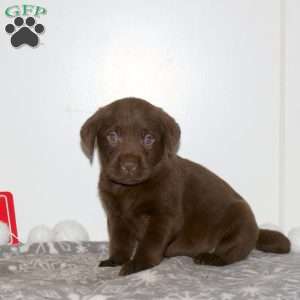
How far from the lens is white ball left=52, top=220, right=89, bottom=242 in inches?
143

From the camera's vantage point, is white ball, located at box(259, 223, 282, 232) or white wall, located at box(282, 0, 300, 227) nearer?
white ball, located at box(259, 223, 282, 232)

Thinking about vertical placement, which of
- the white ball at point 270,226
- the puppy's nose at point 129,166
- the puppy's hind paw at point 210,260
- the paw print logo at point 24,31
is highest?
the paw print logo at point 24,31

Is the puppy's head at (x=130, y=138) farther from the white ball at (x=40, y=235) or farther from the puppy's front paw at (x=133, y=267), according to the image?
the white ball at (x=40, y=235)

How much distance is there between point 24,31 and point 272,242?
1907 mm

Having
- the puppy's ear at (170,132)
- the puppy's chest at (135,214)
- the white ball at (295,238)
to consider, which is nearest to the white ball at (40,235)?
the puppy's chest at (135,214)

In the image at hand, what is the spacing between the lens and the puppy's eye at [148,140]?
9.61 ft

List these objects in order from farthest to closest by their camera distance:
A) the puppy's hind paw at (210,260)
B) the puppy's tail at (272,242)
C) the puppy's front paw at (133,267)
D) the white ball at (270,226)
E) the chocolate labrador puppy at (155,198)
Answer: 1. the white ball at (270,226)
2. the puppy's tail at (272,242)
3. the puppy's hind paw at (210,260)
4. the chocolate labrador puppy at (155,198)
5. the puppy's front paw at (133,267)

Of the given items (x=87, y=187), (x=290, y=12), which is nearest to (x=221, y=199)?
(x=87, y=187)

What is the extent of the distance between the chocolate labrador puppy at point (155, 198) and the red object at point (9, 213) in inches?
38.6

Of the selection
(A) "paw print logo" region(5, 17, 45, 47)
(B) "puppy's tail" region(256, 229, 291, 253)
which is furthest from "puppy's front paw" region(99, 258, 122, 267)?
(A) "paw print logo" region(5, 17, 45, 47)

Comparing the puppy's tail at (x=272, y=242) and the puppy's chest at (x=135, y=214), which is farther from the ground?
the puppy's chest at (x=135, y=214)

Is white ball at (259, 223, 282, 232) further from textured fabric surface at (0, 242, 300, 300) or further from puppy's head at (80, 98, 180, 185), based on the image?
puppy's head at (80, 98, 180, 185)

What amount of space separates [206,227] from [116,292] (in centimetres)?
83

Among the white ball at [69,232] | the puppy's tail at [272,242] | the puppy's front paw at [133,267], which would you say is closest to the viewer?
the puppy's front paw at [133,267]
